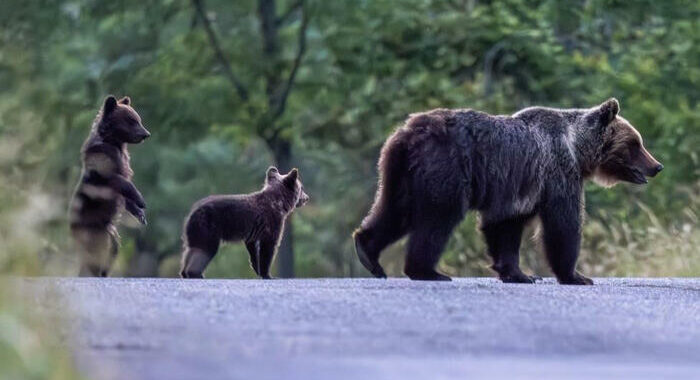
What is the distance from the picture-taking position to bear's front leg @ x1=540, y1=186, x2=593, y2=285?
1221 cm

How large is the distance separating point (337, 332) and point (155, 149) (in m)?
23.8

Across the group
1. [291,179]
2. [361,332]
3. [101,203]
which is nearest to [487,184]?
[291,179]

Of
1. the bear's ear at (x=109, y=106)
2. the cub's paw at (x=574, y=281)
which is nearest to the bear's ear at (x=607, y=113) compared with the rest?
the cub's paw at (x=574, y=281)

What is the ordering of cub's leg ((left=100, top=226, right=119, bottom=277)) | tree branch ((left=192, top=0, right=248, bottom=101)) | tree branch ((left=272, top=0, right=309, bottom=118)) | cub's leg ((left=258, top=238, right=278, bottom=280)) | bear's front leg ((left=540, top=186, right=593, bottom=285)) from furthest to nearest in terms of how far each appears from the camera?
tree branch ((left=192, top=0, right=248, bottom=101)) → tree branch ((left=272, top=0, right=309, bottom=118)) → cub's leg ((left=258, top=238, right=278, bottom=280)) → cub's leg ((left=100, top=226, right=119, bottom=277)) → bear's front leg ((left=540, top=186, right=593, bottom=285))

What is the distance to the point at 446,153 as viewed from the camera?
1162cm

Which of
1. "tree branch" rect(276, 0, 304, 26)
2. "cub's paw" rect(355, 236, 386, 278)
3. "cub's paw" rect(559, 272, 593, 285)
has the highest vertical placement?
"tree branch" rect(276, 0, 304, 26)

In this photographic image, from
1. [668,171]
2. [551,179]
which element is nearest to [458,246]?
[668,171]

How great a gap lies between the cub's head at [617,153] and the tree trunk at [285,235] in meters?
13.6

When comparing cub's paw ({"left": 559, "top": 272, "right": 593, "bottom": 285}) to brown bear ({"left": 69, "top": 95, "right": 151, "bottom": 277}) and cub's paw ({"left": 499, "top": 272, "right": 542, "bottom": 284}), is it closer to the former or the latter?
cub's paw ({"left": 499, "top": 272, "right": 542, "bottom": 284})

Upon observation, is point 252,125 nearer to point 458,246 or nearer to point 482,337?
point 458,246

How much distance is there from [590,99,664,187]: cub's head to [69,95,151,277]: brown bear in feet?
11.9

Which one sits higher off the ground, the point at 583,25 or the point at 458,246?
the point at 583,25

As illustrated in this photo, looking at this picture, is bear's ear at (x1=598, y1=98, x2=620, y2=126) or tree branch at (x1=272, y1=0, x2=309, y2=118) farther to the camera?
tree branch at (x1=272, y1=0, x2=309, y2=118)

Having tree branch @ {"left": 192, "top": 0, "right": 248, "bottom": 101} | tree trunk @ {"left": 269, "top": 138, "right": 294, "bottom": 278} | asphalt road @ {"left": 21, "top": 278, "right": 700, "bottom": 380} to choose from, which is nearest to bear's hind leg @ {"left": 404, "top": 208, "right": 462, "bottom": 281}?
asphalt road @ {"left": 21, "top": 278, "right": 700, "bottom": 380}
